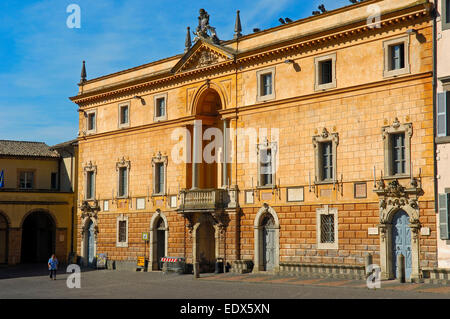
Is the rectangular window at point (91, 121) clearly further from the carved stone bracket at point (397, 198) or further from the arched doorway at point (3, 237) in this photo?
the carved stone bracket at point (397, 198)

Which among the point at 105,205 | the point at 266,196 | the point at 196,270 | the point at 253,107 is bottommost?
the point at 196,270

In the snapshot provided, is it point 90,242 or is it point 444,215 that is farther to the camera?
point 90,242

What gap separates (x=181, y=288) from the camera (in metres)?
29.5

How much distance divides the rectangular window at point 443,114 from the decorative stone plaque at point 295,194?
795 cm

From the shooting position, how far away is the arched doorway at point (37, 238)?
2132 inches

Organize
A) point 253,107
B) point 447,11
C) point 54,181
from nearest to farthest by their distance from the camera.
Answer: point 447,11 < point 253,107 < point 54,181

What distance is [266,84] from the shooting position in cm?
3578

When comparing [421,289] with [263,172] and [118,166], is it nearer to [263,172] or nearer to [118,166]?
[263,172]

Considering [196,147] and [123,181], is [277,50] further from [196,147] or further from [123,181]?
[123,181]

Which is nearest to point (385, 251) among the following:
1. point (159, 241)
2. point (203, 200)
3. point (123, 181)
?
point (203, 200)

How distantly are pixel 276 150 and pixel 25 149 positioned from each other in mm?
27640

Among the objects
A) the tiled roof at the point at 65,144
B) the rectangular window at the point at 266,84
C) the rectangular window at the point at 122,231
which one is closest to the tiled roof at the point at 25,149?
the tiled roof at the point at 65,144

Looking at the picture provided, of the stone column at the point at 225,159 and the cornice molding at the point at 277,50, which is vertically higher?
the cornice molding at the point at 277,50

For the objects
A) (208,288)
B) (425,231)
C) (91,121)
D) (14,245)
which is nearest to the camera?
(425,231)
